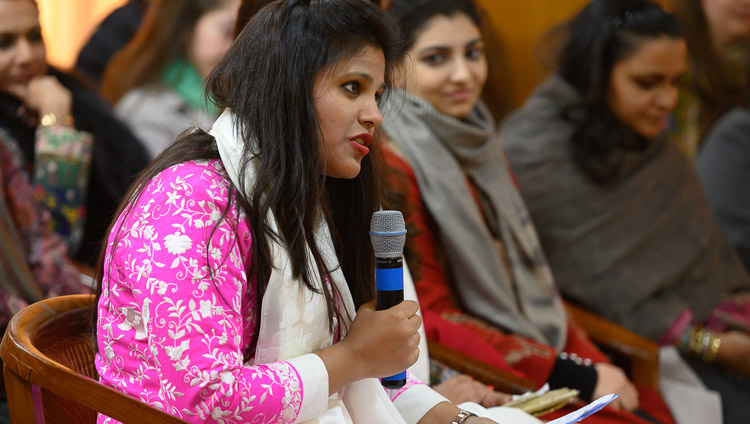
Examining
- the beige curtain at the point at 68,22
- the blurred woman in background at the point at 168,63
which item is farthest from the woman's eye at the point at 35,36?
the beige curtain at the point at 68,22

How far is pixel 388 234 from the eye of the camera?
1.37 metres

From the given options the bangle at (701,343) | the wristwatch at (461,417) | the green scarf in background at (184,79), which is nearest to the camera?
the wristwatch at (461,417)

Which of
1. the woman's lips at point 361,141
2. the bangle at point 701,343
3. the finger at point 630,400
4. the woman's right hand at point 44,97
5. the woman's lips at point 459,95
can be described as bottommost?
the bangle at point 701,343

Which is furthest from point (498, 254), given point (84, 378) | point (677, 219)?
point (84, 378)

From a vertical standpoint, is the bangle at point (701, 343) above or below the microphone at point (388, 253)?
below

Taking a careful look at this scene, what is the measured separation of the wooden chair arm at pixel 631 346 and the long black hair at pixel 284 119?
5.03 ft

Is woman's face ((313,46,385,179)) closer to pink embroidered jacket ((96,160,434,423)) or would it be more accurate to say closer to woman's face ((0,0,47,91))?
pink embroidered jacket ((96,160,434,423))

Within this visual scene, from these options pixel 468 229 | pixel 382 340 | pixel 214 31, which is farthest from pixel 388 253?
pixel 214 31

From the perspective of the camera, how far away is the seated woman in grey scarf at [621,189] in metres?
2.96

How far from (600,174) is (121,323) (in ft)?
6.81

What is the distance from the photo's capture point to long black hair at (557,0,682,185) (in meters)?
3.00

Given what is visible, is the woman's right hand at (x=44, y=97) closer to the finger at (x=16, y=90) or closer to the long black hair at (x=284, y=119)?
the finger at (x=16, y=90)

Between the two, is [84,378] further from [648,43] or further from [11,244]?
[648,43]

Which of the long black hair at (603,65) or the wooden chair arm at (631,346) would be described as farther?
the long black hair at (603,65)
